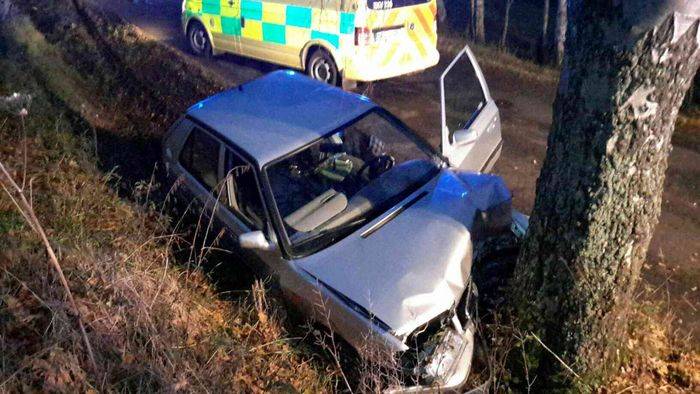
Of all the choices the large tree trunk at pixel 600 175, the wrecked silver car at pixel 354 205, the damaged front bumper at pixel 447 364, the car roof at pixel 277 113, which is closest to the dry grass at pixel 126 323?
the wrecked silver car at pixel 354 205

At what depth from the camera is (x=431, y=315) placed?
3016mm

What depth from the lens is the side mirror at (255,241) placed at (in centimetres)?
345

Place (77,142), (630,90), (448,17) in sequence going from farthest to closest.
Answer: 1. (448,17)
2. (77,142)
3. (630,90)

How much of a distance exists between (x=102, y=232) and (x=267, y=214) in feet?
4.85

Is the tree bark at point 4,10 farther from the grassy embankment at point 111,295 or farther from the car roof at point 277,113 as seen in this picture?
the car roof at point 277,113

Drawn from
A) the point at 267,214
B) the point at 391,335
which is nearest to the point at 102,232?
the point at 267,214

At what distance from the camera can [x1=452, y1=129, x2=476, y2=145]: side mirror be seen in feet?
13.6

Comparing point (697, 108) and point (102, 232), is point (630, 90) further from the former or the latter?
point (697, 108)

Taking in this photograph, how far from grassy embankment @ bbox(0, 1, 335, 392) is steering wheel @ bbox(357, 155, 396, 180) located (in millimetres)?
1008

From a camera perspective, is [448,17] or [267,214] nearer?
[267,214]

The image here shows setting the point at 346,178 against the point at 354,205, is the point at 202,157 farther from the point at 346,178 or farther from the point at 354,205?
the point at 354,205

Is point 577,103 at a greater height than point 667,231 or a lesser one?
greater

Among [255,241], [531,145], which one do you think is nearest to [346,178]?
[255,241]

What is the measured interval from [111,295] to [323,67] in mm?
4980
